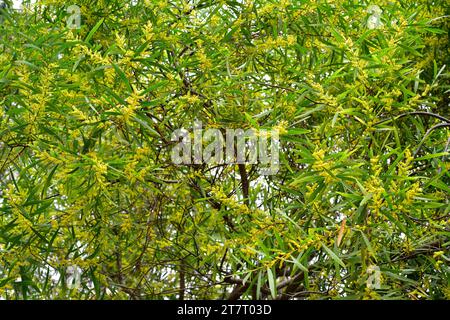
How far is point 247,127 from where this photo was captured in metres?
2.51

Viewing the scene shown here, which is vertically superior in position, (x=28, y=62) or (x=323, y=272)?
(x=28, y=62)

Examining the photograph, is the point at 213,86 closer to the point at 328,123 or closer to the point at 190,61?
the point at 190,61

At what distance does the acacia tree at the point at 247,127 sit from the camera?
2018 mm

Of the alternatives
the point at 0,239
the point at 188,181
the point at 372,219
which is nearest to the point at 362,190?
the point at 372,219

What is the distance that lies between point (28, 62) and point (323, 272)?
1199mm

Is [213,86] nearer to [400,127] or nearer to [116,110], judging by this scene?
[116,110]

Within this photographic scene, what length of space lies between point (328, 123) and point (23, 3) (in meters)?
1.48

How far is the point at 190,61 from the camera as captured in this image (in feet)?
8.36

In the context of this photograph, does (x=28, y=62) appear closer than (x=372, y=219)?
No

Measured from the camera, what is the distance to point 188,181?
104 inches

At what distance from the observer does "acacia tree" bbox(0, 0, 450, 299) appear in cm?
202
